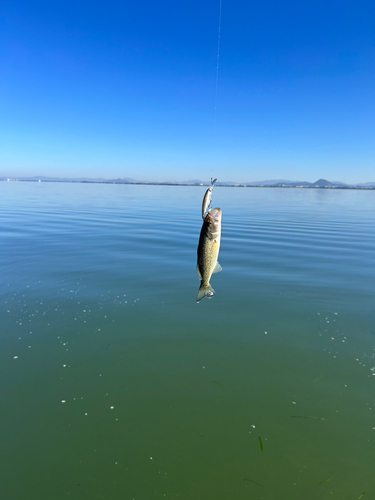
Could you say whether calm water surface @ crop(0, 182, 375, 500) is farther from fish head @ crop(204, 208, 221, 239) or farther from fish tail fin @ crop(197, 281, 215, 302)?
fish head @ crop(204, 208, 221, 239)

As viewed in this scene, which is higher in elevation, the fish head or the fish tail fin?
the fish head

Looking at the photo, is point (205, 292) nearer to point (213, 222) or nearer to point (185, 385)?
point (213, 222)

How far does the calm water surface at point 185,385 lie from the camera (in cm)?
398

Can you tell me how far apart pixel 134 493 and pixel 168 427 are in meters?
1.00

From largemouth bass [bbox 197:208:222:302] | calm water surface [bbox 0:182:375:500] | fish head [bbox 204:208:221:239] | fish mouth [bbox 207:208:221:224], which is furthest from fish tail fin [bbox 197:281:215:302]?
calm water surface [bbox 0:182:375:500]

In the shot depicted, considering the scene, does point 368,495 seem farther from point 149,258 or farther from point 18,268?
point 18,268

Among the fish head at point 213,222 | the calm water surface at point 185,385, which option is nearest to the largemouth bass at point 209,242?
the fish head at point 213,222

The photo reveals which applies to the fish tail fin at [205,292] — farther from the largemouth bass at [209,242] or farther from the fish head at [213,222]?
the fish head at [213,222]

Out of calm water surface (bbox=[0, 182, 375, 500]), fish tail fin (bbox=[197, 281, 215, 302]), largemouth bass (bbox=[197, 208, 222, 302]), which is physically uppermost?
largemouth bass (bbox=[197, 208, 222, 302])

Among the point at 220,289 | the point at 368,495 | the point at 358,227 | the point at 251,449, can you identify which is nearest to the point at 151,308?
the point at 220,289

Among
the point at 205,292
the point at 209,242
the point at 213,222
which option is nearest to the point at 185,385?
the point at 205,292

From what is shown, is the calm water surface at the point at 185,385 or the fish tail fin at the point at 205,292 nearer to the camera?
the calm water surface at the point at 185,385

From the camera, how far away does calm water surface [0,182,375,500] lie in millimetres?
3984

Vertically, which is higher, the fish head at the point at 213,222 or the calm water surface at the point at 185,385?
the fish head at the point at 213,222
